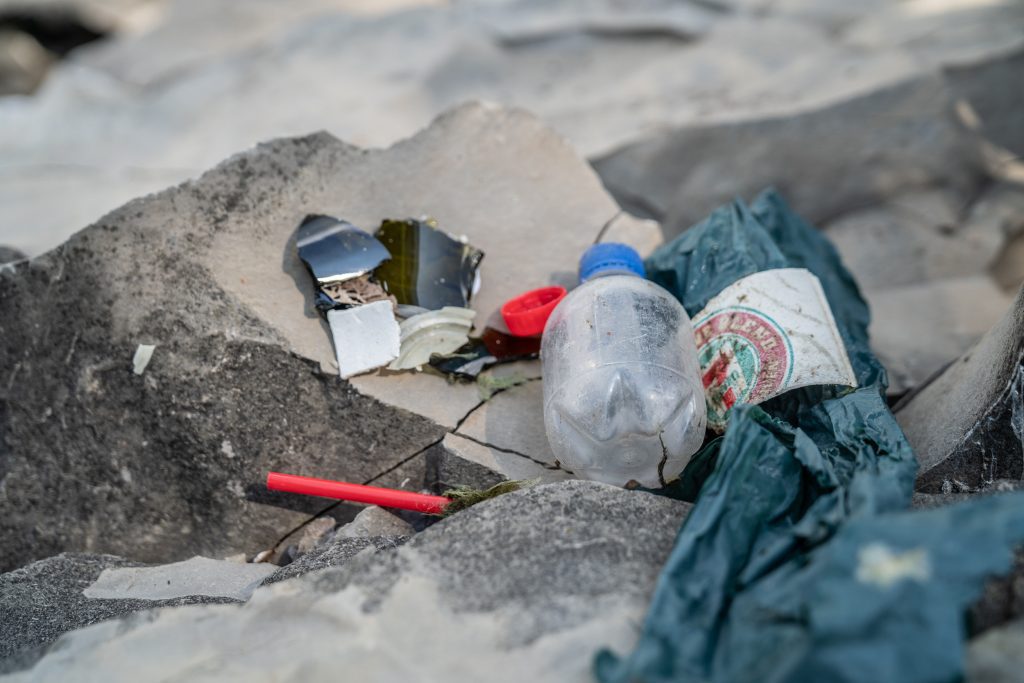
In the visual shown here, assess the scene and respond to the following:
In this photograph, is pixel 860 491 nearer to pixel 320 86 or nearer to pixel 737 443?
pixel 737 443

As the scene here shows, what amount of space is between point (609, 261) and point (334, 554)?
908 millimetres

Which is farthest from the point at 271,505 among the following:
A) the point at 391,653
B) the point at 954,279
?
the point at 954,279

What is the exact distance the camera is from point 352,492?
186 centimetres

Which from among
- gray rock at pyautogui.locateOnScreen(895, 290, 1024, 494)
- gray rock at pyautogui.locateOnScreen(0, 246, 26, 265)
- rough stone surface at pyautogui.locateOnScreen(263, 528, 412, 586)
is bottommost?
gray rock at pyautogui.locateOnScreen(895, 290, 1024, 494)

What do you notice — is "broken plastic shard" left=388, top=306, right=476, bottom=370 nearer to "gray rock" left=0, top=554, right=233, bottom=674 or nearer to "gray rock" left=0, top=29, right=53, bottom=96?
"gray rock" left=0, top=554, right=233, bottom=674

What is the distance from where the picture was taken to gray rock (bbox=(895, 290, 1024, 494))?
1699 millimetres

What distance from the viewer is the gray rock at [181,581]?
1.78 metres

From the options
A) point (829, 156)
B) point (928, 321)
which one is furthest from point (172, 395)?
point (829, 156)

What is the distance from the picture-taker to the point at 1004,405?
5.63 ft

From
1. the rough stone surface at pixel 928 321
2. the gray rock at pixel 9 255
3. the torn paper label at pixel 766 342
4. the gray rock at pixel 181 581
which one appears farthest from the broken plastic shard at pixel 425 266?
the rough stone surface at pixel 928 321

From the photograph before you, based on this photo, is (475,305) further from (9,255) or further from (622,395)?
(9,255)

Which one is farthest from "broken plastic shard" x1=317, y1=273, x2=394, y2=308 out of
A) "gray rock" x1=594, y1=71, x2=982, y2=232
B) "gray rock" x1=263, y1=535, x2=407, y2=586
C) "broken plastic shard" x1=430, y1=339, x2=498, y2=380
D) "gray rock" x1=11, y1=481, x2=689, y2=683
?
"gray rock" x1=594, y1=71, x2=982, y2=232

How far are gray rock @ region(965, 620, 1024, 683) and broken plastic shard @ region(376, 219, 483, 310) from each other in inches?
51.3

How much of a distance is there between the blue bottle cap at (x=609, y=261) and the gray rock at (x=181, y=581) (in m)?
0.99
